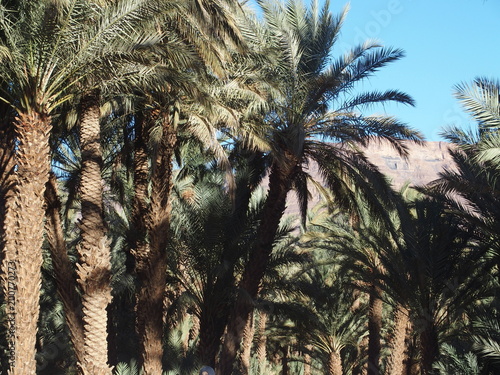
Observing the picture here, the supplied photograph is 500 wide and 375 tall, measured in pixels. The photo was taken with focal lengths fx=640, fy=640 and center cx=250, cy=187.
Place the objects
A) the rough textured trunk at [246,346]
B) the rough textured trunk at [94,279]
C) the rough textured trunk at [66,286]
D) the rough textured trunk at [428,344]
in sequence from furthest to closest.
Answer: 1. the rough textured trunk at [246,346]
2. the rough textured trunk at [428,344]
3. the rough textured trunk at [66,286]
4. the rough textured trunk at [94,279]

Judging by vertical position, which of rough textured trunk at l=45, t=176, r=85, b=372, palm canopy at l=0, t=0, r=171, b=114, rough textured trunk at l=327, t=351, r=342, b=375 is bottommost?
rough textured trunk at l=327, t=351, r=342, b=375

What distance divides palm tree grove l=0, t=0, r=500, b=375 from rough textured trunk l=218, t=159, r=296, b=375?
0.04m

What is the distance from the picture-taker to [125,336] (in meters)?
19.4

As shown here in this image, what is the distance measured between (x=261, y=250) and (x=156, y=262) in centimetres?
246

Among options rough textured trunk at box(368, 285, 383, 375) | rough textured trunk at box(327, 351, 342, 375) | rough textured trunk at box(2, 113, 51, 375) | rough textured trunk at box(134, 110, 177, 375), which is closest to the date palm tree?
rough textured trunk at box(2, 113, 51, 375)

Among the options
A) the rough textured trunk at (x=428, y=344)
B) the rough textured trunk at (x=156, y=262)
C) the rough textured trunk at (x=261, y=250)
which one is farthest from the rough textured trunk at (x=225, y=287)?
the rough textured trunk at (x=428, y=344)

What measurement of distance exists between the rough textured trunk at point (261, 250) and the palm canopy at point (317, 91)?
0.61 meters

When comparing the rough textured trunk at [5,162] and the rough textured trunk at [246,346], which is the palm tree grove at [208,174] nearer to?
the rough textured trunk at [5,162]

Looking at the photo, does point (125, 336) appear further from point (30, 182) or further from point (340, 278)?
point (30, 182)

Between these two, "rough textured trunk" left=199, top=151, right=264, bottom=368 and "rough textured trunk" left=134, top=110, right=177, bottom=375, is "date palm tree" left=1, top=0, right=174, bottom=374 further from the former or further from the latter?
"rough textured trunk" left=199, top=151, right=264, bottom=368

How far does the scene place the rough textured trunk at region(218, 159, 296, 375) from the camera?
13008 mm

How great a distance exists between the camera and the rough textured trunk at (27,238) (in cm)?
806

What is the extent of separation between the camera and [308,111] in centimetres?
1268

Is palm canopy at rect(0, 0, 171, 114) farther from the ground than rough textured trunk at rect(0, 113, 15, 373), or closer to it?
farther from the ground
